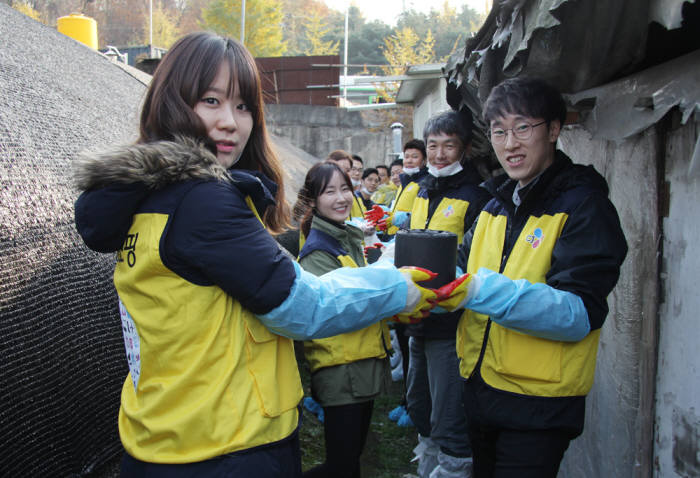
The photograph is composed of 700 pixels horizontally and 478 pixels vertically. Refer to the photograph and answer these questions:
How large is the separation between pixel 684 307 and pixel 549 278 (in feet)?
2.25

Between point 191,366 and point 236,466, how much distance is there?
0.28 metres

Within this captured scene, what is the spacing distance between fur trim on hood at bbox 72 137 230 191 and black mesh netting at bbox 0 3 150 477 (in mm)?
1011

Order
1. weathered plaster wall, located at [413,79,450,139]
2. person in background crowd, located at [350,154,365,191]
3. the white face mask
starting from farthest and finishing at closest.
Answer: weathered plaster wall, located at [413,79,450,139] < person in background crowd, located at [350,154,365,191] < the white face mask

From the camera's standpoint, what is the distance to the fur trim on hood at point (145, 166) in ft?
4.35

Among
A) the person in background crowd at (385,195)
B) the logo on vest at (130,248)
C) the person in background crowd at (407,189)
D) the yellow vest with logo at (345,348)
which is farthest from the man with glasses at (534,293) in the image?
the person in background crowd at (385,195)

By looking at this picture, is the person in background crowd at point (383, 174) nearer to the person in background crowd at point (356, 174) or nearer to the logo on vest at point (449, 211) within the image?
the person in background crowd at point (356, 174)

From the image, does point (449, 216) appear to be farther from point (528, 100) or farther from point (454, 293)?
point (454, 293)

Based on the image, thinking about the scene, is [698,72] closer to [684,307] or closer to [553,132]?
[553,132]

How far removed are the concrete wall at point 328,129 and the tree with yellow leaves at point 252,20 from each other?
8.72m

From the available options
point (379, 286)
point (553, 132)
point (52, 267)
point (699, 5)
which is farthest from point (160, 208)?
point (699, 5)

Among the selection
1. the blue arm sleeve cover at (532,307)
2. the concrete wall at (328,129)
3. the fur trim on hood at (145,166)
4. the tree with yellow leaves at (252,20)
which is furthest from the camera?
the tree with yellow leaves at (252,20)

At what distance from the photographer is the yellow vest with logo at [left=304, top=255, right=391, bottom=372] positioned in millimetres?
2680

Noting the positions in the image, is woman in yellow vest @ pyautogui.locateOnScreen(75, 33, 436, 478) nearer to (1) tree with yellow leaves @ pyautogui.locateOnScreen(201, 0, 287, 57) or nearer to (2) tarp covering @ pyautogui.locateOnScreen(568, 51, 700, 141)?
(2) tarp covering @ pyautogui.locateOnScreen(568, 51, 700, 141)

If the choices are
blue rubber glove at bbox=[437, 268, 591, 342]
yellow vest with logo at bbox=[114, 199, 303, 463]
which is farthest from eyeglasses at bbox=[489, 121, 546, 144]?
yellow vest with logo at bbox=[114, 199, 303, 463]
